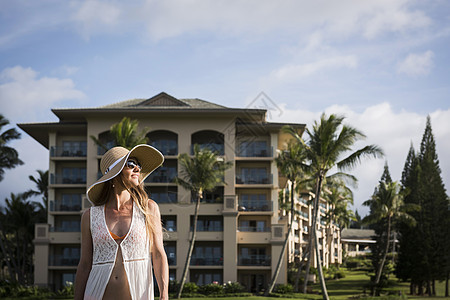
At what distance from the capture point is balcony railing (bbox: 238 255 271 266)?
46406 mm

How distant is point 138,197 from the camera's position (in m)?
3.79

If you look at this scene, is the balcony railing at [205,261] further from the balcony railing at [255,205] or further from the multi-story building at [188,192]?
the balcony railing at [255,205]

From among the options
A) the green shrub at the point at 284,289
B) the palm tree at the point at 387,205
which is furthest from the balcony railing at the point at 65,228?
the palm tree at the point at 387,205

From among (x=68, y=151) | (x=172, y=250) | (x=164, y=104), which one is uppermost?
(x=164, y=104)

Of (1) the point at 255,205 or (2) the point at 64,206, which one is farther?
(2) the point at 64,206

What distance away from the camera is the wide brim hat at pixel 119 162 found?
3.73 m

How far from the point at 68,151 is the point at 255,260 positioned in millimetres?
16470

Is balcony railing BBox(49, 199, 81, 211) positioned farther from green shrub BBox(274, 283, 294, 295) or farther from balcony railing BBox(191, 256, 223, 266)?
green shrub BBox(274, 283, 294, 295)

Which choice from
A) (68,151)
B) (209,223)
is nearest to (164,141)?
(209,223)

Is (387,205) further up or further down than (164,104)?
further down

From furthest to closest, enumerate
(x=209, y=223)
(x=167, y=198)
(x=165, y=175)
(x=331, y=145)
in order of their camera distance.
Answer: (x=165, y=175) < (x=167, y=198) < (x=209, y=223) < (x=331, y=145)

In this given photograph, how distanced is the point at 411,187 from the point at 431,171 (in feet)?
15.7

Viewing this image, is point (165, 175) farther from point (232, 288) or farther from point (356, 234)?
point (356, 234)

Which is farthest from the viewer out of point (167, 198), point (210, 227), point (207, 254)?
point (167, 198)
